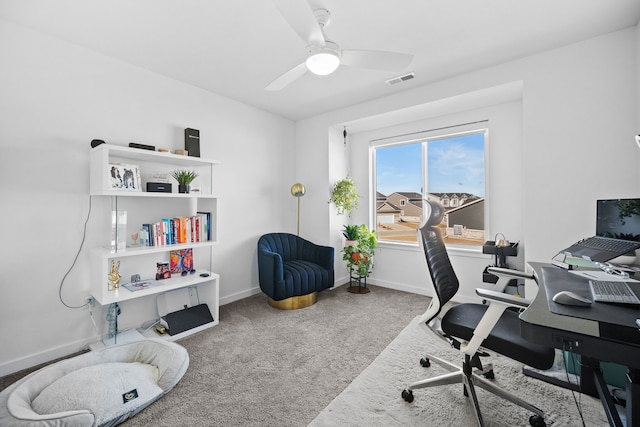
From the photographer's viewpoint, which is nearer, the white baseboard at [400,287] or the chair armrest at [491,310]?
the chair armrest at [491,310]

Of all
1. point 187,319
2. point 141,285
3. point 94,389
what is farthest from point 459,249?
point 94,389

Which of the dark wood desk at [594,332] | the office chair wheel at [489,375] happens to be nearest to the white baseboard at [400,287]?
the office chair wheel at [489,375]

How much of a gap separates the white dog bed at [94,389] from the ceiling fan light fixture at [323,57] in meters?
2.27

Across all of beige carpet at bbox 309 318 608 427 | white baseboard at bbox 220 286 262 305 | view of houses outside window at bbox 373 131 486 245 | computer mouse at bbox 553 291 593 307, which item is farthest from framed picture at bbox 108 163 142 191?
view of houses outside window at bbox 373 131 486 245

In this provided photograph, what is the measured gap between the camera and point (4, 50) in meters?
2.11

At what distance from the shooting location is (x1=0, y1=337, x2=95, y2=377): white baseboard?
213 cm

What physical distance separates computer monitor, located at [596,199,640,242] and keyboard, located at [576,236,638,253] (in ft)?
0.14

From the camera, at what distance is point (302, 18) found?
1.62 m

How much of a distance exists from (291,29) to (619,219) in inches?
106

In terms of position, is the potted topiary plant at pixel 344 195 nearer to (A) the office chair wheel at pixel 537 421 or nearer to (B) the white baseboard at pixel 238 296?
(B) the white baseboard at pixel 238 296

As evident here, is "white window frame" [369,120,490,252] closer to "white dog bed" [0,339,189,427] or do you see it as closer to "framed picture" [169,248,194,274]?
"framed picture" [169,248,194,274]

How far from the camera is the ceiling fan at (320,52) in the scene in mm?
1570

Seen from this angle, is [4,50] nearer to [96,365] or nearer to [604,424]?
[96,365]

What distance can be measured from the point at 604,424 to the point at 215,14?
3.55 m
